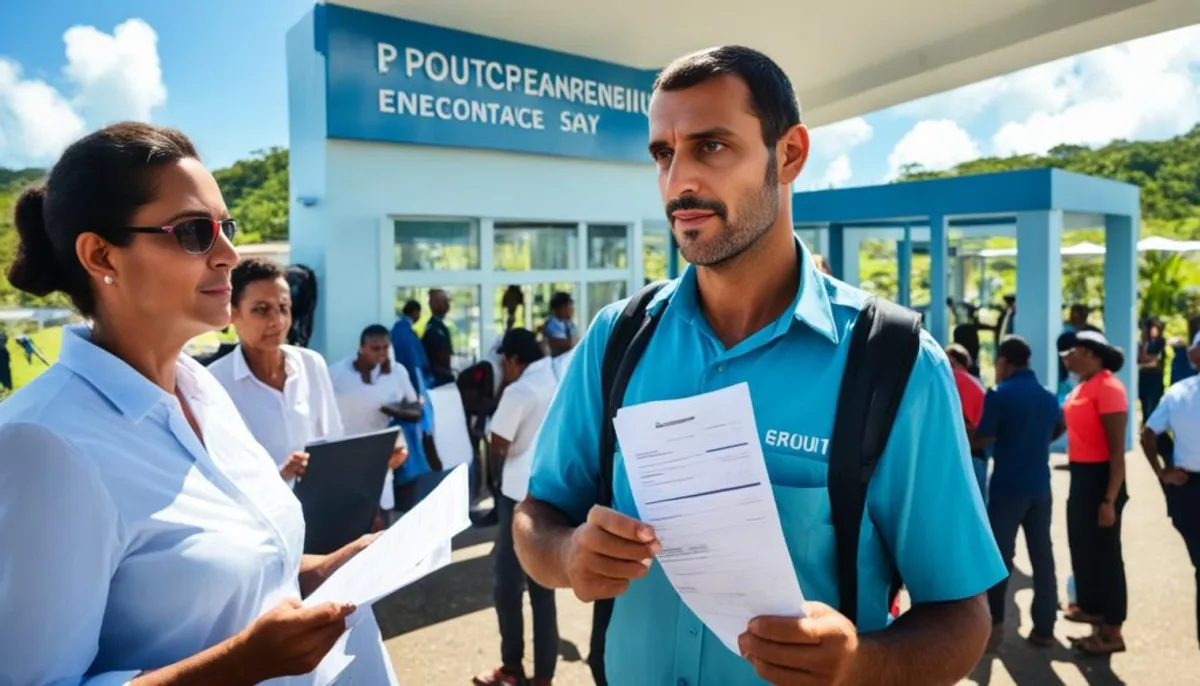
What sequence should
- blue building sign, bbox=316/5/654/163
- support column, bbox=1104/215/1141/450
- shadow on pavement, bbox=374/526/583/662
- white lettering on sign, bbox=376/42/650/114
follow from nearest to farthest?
shadow on pavement, bbox=374/526/583/662 < blue building sign, bbox=316/5/654/163 < white lettering on sign, bbox=376/42/650/114 < support column, bbox=1104/215/1141/450

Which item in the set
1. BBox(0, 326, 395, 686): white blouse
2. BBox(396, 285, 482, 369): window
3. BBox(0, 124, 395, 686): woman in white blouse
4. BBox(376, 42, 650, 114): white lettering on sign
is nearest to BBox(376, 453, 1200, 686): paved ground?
BBox(396, 285, 482, 369): window

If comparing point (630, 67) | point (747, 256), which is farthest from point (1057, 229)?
point (747, 256)

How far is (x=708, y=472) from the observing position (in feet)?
3.83

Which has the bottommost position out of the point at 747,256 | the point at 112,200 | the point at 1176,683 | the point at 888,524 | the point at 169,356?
the point at 1176,683

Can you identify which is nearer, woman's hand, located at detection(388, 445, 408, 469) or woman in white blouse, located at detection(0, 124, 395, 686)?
woman in white blouse, located at detection(0, 124, 395, 686)

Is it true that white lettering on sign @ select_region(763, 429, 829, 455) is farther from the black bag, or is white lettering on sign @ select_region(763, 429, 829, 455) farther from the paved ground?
the paved ground

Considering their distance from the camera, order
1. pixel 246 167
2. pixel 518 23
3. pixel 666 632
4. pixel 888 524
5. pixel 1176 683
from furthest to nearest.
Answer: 1. pixel 246 167
2. pixel 518 23
3. pixel 1176 683
4. pixel 666 632
5. pixel 888 524

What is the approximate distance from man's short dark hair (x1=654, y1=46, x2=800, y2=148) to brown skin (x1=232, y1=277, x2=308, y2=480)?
8.17 feet

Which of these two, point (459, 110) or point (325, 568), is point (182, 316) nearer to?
point (325, 568)

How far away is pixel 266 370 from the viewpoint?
356 cm

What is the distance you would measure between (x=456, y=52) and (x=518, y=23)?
26.7 inches

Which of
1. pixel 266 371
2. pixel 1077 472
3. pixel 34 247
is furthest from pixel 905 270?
pixel 34 247

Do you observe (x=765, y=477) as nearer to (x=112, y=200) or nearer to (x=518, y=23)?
(x=112, y=200)

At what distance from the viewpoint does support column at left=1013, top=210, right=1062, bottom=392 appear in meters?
10.2
